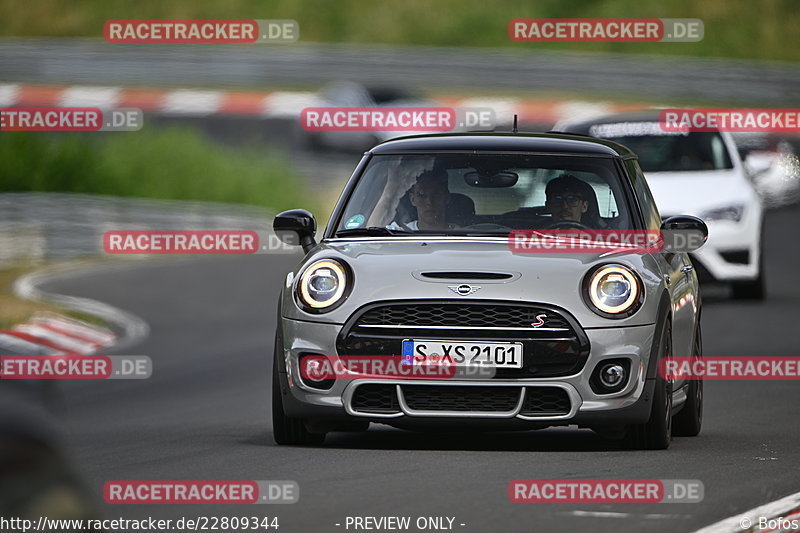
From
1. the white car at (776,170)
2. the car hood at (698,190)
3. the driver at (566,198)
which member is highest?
the white car at (776,170)

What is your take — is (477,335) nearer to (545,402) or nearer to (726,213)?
(545,402)

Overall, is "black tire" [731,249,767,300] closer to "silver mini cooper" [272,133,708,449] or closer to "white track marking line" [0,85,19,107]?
"silver mini cooper" [272,133,708,449]

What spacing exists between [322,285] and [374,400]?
23.4 inches

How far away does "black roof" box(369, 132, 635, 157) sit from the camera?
9305 millimetres

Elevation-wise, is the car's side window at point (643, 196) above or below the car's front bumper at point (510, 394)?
above

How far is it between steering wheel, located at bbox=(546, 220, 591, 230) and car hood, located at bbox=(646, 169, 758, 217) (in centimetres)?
754

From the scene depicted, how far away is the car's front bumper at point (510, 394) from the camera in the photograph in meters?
8.16

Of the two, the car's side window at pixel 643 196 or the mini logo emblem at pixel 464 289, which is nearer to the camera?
the mini logo emblem at pixel 464 289

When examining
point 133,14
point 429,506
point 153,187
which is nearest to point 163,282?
point 153,187

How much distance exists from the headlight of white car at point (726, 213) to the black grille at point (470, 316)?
8958mm

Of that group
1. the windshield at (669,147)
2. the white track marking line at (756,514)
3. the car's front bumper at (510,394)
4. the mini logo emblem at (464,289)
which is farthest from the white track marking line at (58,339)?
the white track marking line at (756,514)

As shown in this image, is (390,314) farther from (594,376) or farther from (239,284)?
(239,284)

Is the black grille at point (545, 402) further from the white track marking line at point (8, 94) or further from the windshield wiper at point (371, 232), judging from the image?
the white track marking line at point (8, 94)

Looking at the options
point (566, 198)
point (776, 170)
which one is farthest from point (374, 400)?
point (776, 170)
